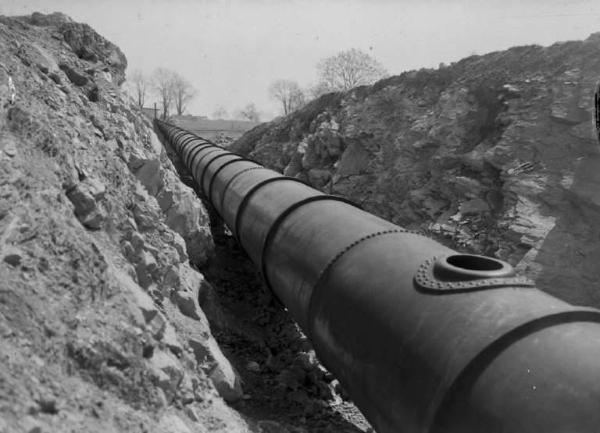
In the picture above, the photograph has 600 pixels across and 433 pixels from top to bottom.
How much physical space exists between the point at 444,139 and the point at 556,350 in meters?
11.6

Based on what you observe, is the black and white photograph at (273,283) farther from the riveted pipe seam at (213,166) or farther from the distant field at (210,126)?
the distant field at (210,126)

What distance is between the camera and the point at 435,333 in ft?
10.1

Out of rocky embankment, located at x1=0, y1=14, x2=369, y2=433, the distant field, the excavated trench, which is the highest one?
the distant field

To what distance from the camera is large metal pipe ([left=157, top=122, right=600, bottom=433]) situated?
2533 millimetres

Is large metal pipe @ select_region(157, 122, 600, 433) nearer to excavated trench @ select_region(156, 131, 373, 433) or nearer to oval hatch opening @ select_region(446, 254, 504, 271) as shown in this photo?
oval hatch opening @ select_region(446, 254, 504, 271)

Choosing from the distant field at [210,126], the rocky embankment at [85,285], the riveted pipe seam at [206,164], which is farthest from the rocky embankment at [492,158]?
the distant field at [210,126]

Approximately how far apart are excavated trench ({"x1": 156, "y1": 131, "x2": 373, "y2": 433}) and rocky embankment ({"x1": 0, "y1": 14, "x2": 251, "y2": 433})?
478mm

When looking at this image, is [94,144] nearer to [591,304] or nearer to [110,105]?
[110,105]

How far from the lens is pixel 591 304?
27.3ft

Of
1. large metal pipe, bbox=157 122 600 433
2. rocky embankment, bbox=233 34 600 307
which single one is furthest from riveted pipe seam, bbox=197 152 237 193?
large metal pipe, bbox=157 122 600 433

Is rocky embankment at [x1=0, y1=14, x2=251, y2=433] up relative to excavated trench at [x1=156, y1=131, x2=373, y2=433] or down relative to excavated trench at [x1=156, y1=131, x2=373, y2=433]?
up

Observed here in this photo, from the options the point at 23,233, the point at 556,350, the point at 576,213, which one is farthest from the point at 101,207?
the point at 576,213

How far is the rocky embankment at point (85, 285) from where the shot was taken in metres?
2.93

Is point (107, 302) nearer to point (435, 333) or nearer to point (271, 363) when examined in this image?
point (435, 333)
